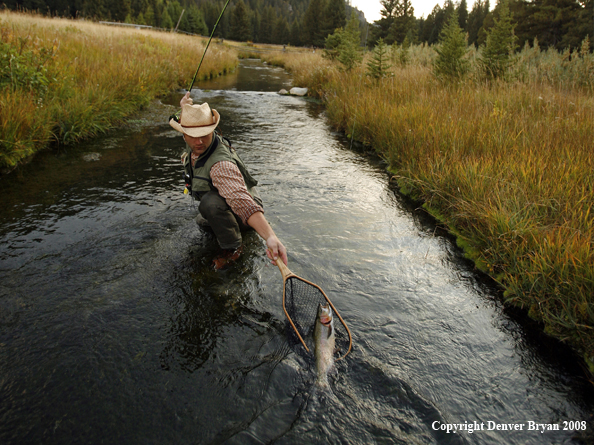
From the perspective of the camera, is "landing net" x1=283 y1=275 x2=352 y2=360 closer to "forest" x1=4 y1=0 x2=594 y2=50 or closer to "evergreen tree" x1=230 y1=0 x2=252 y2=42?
"forest" x1=4 y1=0 x2=594 y2=50

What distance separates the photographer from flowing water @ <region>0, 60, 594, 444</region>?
2428 mm

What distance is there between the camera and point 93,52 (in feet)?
38.2

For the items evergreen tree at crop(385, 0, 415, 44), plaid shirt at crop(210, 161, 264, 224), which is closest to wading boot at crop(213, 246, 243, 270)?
plaid shirt at crop(210, 161, 264, 224)

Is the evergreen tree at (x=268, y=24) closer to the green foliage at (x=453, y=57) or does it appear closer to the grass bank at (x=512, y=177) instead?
the green foliage at (x=453, y=57)

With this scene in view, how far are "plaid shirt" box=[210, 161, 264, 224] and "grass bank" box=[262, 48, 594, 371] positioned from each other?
2816 millimetres

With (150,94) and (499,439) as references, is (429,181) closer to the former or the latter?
(499,439)

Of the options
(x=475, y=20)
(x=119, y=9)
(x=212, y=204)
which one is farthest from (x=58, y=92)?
(x=119, y=9)

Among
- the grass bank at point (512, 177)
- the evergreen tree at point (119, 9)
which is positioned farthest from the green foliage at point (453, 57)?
the evergreen tree at point (119, 9)

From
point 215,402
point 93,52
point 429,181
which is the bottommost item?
point 215,402

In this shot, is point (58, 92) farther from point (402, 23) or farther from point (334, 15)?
point (334, 15)

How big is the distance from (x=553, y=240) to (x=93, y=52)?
1373 centimetres

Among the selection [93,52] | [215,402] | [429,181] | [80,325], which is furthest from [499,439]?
[93,52]

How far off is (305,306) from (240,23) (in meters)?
92.9

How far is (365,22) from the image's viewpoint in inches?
1518
